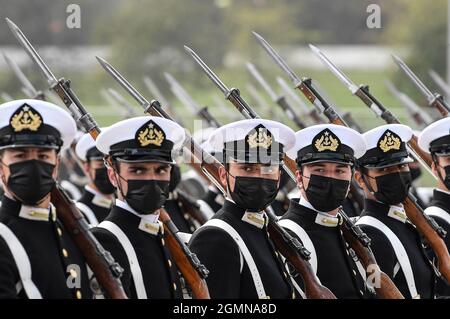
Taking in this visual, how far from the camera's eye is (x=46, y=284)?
18.1ft

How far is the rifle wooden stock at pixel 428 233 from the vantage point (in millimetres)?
7812

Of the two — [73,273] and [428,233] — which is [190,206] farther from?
[73,273]

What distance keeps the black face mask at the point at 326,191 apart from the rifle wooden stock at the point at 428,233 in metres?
1.04

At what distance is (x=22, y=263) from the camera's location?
5.47 meters

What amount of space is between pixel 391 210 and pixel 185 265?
1858 mm

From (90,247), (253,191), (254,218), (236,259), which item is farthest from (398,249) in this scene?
(90,247)

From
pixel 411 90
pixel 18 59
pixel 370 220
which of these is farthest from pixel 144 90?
pixel 370 220

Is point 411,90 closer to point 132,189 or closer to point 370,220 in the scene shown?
point 370,220

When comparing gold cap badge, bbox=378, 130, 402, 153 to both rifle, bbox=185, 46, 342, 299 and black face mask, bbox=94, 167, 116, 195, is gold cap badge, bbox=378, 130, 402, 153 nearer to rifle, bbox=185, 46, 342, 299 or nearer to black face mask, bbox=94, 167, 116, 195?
rifle, bbox=185, 46, 342, 299

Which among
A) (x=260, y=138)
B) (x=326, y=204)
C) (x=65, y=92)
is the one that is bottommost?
(x=326, y=204)

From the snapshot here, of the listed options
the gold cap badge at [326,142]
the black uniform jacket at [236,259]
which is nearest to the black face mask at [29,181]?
the black uniform jacket at [236,259]

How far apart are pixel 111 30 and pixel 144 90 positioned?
10.4ft
